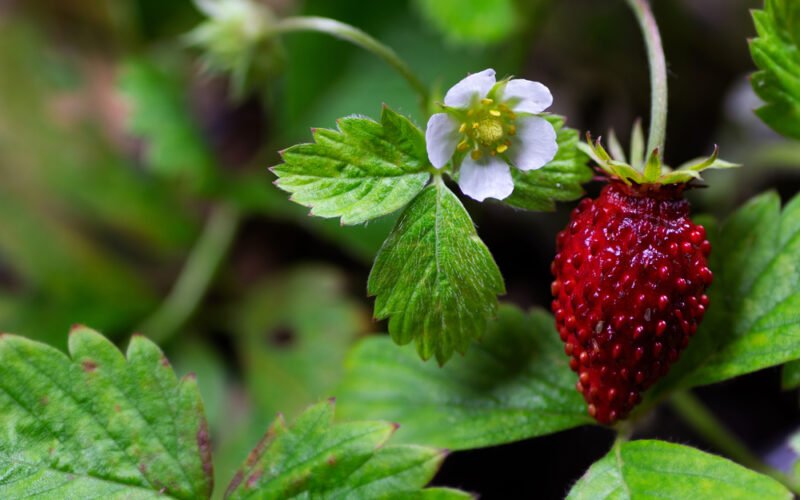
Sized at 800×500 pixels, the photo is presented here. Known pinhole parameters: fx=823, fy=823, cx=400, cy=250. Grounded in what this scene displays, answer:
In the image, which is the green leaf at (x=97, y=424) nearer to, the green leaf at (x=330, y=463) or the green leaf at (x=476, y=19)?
the green leaf at (x=330, y=463)

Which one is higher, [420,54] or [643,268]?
[420,54]

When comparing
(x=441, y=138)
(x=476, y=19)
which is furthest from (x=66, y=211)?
(x=441, y=138)

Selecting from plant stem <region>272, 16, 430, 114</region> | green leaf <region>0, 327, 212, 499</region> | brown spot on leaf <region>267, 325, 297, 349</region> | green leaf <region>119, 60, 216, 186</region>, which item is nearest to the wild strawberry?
plant stem <region>272, 16, 430, 114</region>

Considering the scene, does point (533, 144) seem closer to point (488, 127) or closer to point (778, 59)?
point (488, 127)

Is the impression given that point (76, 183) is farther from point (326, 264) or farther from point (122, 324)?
point (326, 264)

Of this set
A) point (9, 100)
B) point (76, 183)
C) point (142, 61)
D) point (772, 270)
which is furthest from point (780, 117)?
point (9, 100)

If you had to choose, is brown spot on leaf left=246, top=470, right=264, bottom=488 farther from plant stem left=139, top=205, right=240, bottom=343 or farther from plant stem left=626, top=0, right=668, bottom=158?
plant stem left=139, top=205, right=240, bottom=343
